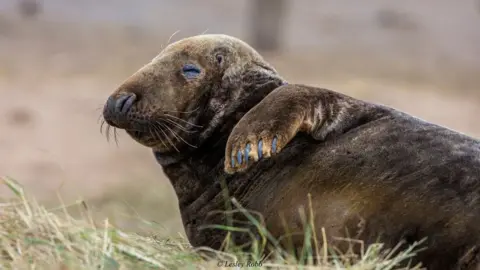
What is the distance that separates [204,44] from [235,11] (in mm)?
22006

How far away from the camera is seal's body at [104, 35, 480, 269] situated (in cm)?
443

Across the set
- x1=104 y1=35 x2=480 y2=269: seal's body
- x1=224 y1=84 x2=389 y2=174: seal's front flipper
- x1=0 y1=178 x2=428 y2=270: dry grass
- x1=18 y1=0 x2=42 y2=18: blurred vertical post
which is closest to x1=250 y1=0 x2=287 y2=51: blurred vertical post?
x1=18 y1=0 x2=42 y2=18: blurred vertical post

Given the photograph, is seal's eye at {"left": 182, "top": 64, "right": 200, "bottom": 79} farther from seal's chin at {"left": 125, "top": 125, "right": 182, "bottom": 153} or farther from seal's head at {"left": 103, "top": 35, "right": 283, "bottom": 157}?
seal's chin at {"left": 125, "top": 125, "right": 182, "bottom": 153}

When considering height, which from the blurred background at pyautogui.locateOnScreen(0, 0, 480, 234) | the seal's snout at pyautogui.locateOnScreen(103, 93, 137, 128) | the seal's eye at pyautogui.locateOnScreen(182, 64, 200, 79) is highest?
the seal's eye at pyautogui.locateOnScreen(182, 64, 200, 79)

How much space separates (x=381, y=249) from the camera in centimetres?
440

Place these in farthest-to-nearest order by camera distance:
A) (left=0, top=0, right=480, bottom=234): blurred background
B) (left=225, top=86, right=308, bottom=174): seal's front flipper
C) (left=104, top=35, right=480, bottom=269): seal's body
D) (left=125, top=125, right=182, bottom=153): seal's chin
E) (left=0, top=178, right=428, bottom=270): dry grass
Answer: (left=0, top=0, right=480, bottom=234): blurred background, (left=125, top=125, right=182, bottom=153): seal's chin, (left=225, top=86, right=308, bottom=174): seal's front flipper, (left=104, top=35, right=480, bottom=269): seal's body, (left=0, top=178, right=428, bottom=270): dry grass

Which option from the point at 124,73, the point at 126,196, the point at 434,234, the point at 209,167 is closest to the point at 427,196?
the point at 434,234

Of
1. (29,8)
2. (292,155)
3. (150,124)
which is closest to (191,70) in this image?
(150,124)

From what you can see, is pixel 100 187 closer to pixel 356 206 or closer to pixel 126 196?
pixel 126 196

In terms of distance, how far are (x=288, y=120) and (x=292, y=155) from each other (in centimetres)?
34

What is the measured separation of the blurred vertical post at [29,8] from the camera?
2481 centimetres

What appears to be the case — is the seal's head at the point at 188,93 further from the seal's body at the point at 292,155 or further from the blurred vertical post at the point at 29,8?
the blurred vertical post at the point at 29,8

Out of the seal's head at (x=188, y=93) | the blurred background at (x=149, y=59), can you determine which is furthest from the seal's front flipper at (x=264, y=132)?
the blurred background at (x=149, y=59)

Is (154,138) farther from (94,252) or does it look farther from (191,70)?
(94,252)
